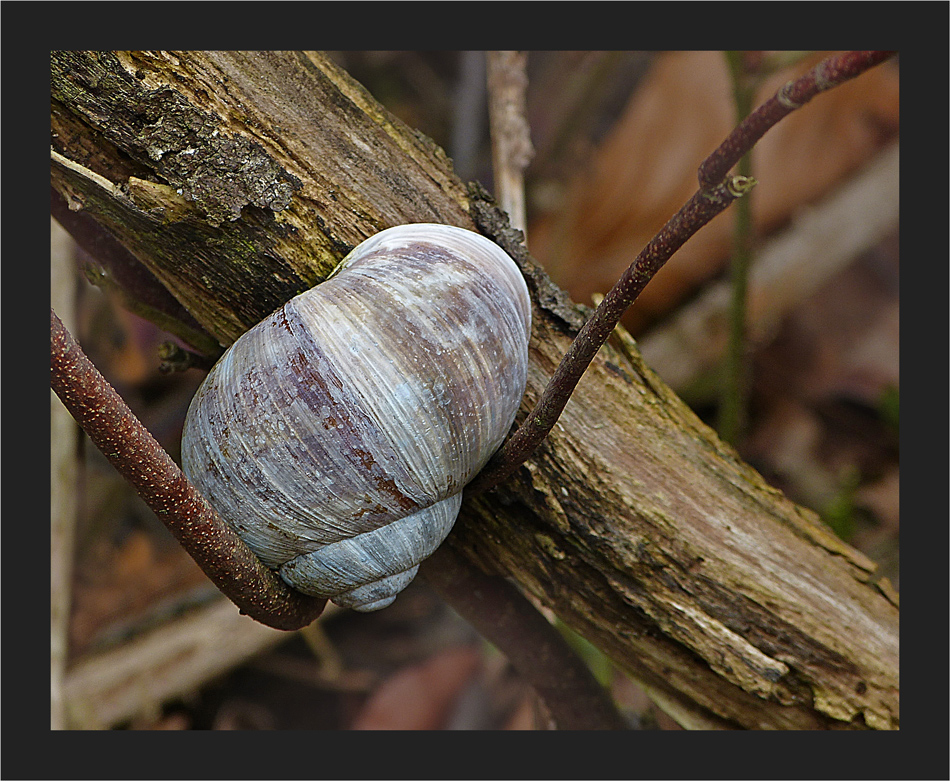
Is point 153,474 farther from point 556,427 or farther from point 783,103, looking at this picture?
point 783,103

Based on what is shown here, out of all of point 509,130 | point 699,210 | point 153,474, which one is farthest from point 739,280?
point 153,474

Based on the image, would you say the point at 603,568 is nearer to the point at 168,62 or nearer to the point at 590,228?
the point at 168,62

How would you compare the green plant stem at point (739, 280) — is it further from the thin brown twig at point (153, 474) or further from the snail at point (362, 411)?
the thin brown twig at point (153, 474)

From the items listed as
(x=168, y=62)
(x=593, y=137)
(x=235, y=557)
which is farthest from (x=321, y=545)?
(x=593, y=137)

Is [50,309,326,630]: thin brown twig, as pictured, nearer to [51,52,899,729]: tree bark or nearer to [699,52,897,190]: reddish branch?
[51,52,899,729]: tree bark

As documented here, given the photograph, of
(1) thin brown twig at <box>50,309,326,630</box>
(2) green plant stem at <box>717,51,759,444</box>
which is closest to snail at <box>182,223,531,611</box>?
(1) thin brown twig at <box>50,309,326,630</box>

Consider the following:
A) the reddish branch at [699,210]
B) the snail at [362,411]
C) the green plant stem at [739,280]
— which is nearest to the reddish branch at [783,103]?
the reddish branch at [699,210]
